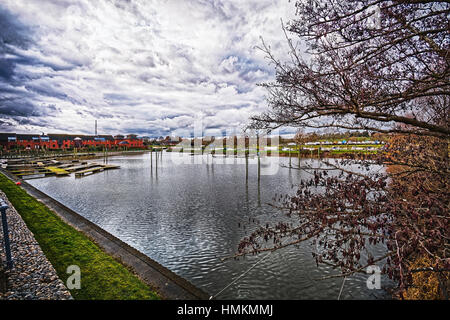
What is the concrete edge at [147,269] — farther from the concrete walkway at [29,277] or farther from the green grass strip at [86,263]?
the concrete walkway at [29,277]

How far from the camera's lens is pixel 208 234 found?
344 inches

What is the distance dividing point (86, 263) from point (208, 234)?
4.07m

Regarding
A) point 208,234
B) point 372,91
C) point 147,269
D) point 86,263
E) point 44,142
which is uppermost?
point 44,142

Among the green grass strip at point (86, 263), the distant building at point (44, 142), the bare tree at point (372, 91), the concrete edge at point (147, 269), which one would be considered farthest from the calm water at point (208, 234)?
the distant building at point (44, 142)

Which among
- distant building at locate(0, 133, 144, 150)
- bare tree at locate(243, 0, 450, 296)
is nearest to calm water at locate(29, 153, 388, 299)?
bare tree at locate(243, 0, 450, 296)

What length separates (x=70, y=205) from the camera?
1298cm

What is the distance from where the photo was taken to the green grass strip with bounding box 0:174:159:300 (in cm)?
447

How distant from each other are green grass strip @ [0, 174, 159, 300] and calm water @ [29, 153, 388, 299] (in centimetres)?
143

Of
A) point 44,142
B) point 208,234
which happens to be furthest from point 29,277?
point 44,142

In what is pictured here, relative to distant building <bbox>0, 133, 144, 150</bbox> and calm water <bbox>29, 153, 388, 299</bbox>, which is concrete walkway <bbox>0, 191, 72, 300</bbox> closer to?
calm water <bbox>29, 153, 388, 299</bbox>

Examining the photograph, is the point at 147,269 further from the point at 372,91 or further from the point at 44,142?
the point at 44,142
